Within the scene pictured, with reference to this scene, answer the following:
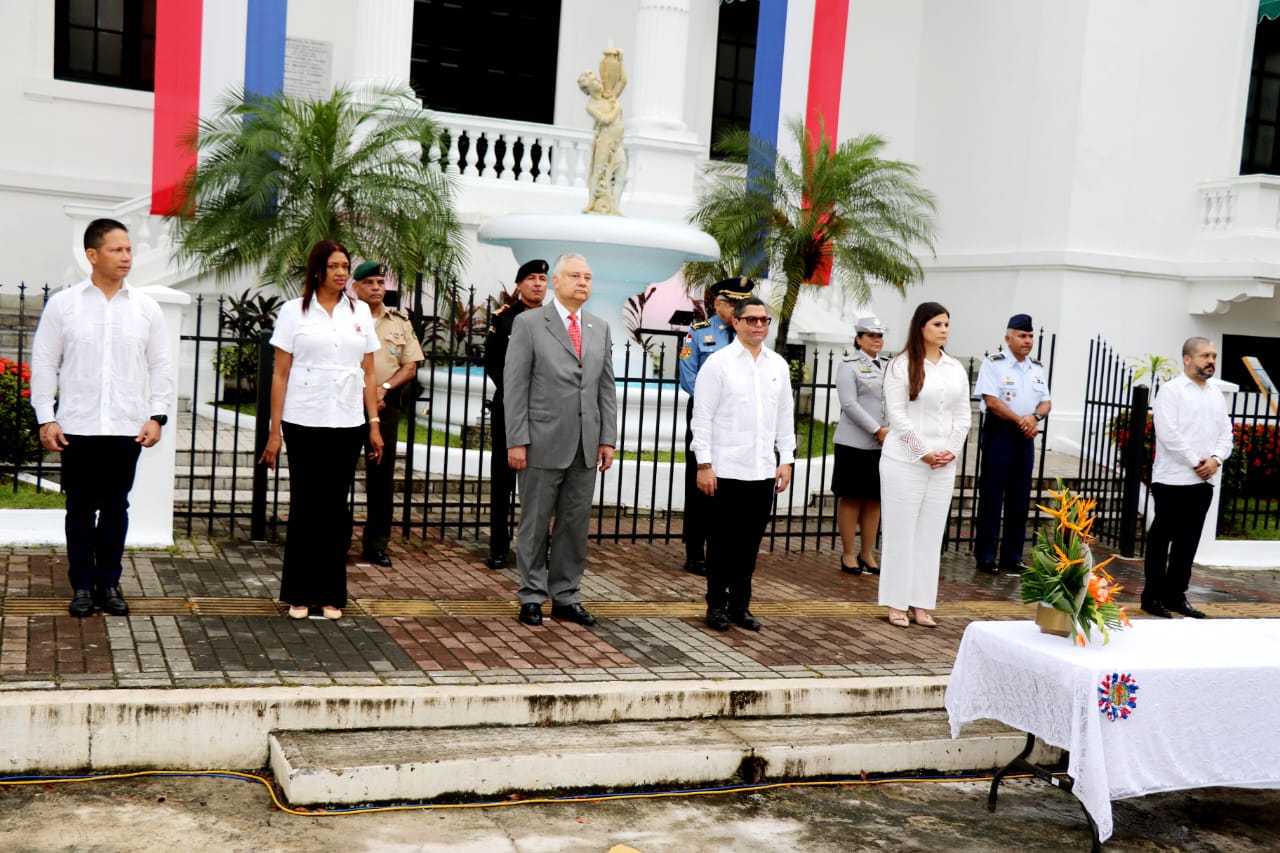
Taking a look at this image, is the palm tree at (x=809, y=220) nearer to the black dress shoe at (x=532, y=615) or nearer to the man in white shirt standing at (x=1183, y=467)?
the man in white shirt standing at (x=1183, y=467)

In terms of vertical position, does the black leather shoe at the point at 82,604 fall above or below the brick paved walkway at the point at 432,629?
above

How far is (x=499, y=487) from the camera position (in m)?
8.57

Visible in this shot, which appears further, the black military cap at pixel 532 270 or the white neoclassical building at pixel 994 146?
the white neoclassical building at pixel 994 146

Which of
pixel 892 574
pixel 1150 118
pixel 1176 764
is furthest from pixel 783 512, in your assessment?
pixel 1150 118

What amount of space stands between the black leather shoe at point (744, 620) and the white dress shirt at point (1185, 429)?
3070 mm

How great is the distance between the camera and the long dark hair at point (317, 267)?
6633 mm

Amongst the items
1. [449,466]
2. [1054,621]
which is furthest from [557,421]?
[449,466]

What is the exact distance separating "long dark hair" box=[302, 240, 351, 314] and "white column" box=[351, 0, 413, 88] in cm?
1002

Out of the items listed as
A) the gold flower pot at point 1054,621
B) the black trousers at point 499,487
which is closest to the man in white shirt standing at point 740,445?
the black trousers at point 499,487

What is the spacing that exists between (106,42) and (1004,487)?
14.5 meters

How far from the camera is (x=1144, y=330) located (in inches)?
704

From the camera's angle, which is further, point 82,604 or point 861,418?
point 861,418

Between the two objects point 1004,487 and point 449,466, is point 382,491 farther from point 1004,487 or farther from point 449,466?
point 1004,487

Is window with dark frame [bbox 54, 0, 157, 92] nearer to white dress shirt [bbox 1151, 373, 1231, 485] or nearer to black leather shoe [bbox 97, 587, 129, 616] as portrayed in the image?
black leather shoe [bbox 97, 587, 129, 616]
